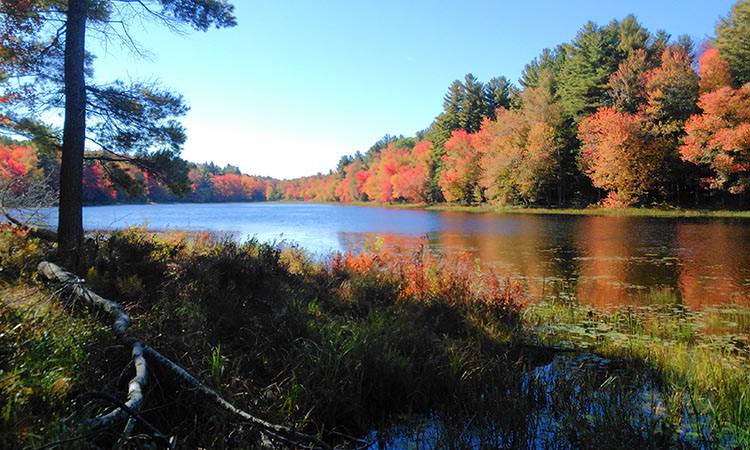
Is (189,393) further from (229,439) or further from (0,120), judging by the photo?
(0,120)

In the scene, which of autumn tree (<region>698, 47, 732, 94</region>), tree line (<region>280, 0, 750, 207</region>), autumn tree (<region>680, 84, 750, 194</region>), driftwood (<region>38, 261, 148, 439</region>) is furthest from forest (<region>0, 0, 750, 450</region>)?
autumn tree (<region>698, 47, 732, 94</region>)

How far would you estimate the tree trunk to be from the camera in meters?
8.45

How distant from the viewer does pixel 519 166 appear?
51.4m

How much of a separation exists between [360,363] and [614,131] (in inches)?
1690

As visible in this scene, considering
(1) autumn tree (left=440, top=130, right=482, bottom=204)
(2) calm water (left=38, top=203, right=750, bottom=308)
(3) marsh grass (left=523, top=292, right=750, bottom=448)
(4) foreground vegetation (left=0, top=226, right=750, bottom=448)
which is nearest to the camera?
(4) foreground vegetation (left=0, top=226, right=750, bottom=448)

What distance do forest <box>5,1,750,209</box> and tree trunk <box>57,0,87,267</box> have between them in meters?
17.3

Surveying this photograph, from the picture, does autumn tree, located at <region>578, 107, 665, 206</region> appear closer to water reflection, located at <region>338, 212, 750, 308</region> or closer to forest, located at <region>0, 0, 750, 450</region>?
water reflection, located at <region>338, 212, 750, 308</region>

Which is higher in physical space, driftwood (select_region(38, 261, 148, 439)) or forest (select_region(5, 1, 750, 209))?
forest (select_region(5, 1, 750, 209))

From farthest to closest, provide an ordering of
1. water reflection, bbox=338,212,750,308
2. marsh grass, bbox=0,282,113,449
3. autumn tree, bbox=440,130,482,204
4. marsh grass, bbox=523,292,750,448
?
1. autumn tree, bbox=440,130,482,204
2. water reflection, bbox=338,212,750,308
3. marsh grass, bbox=523,292,750,448
4. marsh grass, bbox=0,282,113,449

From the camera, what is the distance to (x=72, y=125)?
27.9 feet

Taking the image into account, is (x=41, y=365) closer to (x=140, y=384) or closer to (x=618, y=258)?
(x=140, y=384)

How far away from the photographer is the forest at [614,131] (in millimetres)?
35188

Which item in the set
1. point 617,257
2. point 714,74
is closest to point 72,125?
point 617,257

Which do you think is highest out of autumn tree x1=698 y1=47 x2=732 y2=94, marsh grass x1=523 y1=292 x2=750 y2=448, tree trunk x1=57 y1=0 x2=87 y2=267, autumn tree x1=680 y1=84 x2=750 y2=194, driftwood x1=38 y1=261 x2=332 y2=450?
autumn tree x1=698 y1=47 x2=732 y2=94
